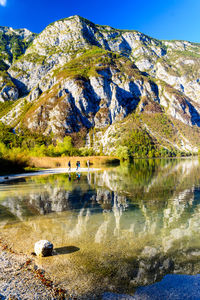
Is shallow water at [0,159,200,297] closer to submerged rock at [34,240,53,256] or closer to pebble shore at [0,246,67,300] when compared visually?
submerged rock at [34,240,53,256]

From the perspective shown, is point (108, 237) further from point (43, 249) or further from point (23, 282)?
point (23, 282)

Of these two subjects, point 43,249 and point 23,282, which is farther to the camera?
point 43,249

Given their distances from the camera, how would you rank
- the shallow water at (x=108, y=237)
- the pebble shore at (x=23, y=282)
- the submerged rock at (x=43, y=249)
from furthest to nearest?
the submerged rock at (x=43, y=249) → the shallow water at (x=108, y=237) → the pebble shore at (x=23, y=282)

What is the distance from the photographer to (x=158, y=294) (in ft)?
16.1

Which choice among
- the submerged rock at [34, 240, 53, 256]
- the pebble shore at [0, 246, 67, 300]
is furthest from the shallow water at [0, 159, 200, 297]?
the pebble shore at [0, 246, 67, 300]

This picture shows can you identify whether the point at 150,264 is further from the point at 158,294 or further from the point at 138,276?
the point at 158,294

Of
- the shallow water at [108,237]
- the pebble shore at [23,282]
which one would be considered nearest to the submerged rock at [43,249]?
the shallow water at [108,237]

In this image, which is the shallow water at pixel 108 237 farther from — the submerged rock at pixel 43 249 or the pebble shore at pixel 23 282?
the pebble shore at pixel 23 282

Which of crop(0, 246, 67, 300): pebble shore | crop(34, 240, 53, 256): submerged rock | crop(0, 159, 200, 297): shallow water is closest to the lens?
crop(0, 246, 67, 300): pebble shore

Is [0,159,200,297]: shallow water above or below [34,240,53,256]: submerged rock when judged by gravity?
below

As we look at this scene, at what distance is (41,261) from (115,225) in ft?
14.4

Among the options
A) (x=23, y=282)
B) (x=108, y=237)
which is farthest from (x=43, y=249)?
(x=108, y=237)

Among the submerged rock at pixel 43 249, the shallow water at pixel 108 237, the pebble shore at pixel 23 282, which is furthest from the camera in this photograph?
the submerged rock at pixel 43 249

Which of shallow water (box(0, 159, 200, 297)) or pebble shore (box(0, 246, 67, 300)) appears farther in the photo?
shallow water (box(0, 159, 200, 297))
